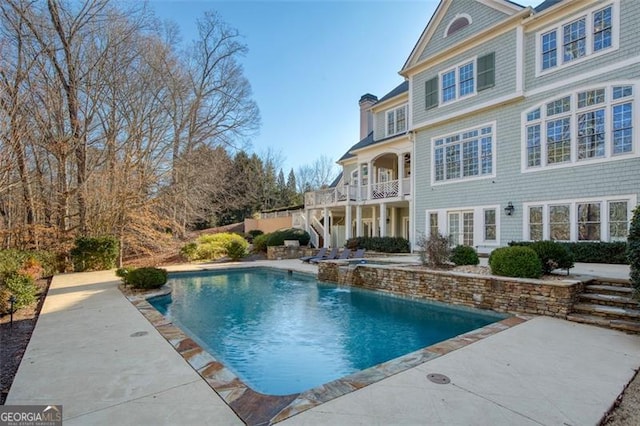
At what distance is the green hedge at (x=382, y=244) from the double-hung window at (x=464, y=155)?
12.2 ft

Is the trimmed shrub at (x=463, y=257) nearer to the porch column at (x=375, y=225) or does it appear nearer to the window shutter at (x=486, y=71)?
the window shutter at (x=486, y=71)

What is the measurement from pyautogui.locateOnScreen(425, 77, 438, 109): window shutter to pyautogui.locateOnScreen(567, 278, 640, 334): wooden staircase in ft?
37.2

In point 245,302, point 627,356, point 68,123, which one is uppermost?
point 68,123

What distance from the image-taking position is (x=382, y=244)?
17.9 metres

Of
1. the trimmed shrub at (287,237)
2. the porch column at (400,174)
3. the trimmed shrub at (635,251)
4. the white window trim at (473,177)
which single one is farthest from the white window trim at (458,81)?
the trimmed shrub at (287,237)

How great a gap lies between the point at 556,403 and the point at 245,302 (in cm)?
792

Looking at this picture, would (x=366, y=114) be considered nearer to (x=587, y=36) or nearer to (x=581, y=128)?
(x=587, y=36)

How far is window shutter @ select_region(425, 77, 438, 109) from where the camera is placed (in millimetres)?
16166

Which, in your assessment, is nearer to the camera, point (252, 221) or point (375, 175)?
point (375, 175)

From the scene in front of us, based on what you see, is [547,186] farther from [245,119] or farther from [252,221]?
[252,221]

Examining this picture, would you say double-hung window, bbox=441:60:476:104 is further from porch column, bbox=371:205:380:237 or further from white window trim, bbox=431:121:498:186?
porch column, bbox=371:205:380:237

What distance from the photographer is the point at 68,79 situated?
1479cm

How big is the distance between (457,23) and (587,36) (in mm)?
5543

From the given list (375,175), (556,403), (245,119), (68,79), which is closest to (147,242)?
(68,79)
